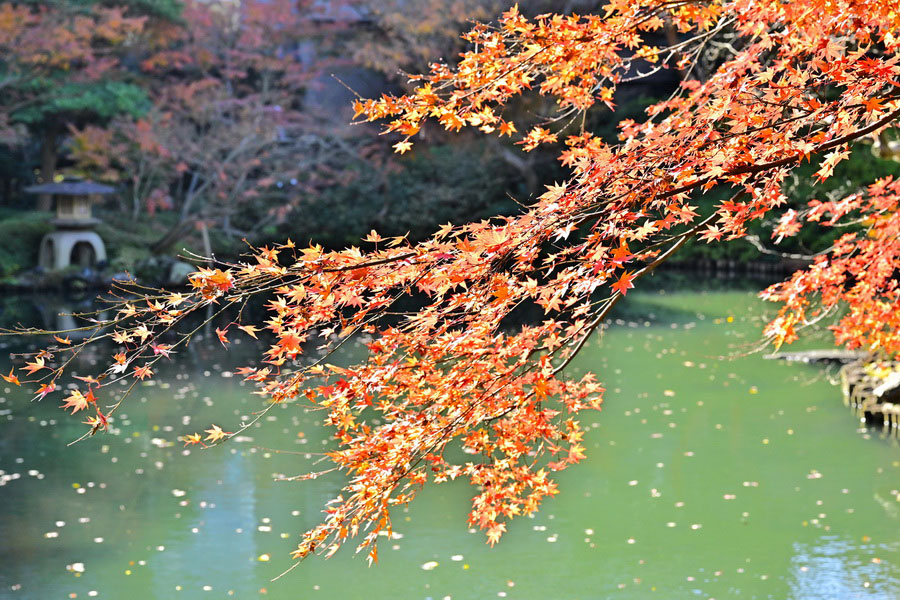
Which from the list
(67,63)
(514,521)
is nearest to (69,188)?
(67,63)

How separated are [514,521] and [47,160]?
17880 mm

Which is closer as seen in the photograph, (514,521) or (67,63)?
(514,521)

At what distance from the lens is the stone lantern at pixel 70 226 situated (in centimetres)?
1867

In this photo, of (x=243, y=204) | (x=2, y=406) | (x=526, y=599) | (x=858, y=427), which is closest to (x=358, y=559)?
(x=526, y=599)

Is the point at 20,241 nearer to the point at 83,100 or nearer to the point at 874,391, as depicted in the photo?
the point at 83,100

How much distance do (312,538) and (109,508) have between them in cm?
401

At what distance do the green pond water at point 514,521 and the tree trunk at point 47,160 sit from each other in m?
12.1

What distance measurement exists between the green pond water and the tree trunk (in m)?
12.1

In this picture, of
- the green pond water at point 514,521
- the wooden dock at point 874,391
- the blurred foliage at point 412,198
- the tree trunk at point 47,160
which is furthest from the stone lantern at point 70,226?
the wooden dock at point 874,391

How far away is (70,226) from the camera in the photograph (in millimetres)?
19031

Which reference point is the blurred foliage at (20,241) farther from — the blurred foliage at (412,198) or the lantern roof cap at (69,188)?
the blurred foliage at (412,198)

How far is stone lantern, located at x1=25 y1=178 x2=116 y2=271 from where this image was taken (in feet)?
61.3

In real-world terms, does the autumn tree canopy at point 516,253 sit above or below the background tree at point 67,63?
below

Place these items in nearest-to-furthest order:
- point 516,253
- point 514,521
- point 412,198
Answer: point 516,253
point 514,521
point 412,198
